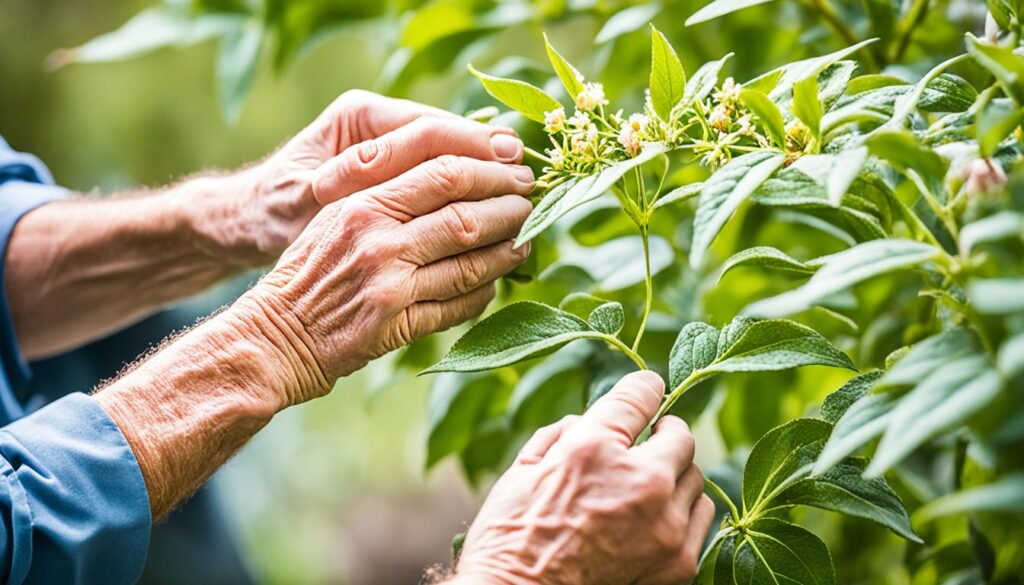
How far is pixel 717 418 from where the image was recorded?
2.56 feet

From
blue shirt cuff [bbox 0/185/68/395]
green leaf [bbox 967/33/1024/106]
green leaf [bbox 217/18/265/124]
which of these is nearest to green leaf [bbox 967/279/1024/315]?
green leaf [bbox 967/33/1024/106]

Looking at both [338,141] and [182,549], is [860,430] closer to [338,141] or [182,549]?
[338,141]

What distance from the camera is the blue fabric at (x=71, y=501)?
1.82 ft

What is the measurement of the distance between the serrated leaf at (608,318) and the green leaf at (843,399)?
11 cm

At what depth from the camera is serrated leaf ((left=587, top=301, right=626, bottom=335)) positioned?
0.47 m

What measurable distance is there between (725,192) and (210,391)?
0.36m

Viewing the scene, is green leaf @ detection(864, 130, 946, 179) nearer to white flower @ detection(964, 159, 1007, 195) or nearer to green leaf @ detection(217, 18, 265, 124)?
white flower @ detection(964, 159, 1007, 195)

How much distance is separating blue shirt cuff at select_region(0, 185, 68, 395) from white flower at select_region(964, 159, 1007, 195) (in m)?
0.85

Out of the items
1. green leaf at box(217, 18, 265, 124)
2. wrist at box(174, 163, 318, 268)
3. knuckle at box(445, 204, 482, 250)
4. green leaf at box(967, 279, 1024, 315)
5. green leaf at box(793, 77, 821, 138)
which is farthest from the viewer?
green leaf at box(217, 18, 265, 124)

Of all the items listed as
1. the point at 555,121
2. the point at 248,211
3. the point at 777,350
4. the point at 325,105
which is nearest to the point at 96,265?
the point at 248,211

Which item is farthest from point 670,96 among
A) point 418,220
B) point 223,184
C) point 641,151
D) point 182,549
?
point 182,549

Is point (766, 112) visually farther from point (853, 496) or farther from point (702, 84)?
point (853, 496)

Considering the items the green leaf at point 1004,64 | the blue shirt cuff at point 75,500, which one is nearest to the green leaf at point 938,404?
the green leaf at point 1004,64

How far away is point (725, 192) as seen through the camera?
379 mm
